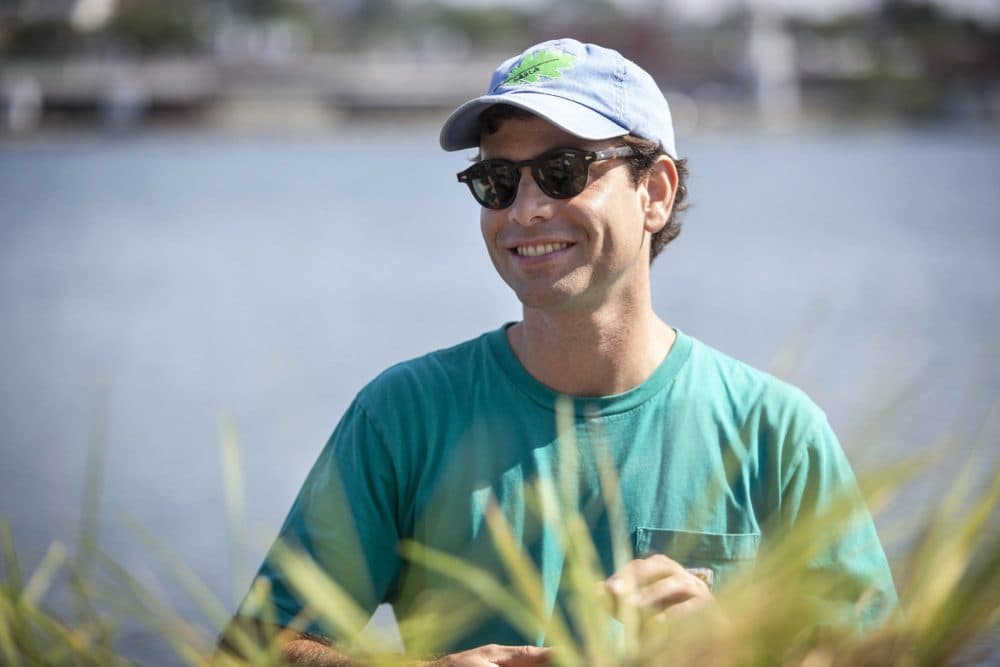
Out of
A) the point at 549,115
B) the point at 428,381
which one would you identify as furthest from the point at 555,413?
the point at 549,115

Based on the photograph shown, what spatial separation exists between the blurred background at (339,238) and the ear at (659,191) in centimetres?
40

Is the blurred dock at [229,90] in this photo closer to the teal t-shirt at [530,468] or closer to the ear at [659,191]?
the ear at [659,191]

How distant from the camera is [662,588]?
1.70 m

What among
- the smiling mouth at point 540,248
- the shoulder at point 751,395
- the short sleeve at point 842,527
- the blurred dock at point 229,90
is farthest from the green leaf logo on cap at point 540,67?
the blurred dock at point 229,90

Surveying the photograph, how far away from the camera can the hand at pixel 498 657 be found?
1917 mm

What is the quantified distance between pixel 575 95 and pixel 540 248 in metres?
0.27

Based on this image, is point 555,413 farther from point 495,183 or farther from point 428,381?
point 495,183

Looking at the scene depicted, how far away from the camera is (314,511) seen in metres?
2.18

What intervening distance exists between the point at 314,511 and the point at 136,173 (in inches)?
2186

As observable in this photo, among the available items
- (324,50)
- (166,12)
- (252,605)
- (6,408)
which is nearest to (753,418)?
(252,605)

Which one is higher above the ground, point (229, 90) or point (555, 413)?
point (229, 90)

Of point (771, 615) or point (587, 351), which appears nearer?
point (771, 615)

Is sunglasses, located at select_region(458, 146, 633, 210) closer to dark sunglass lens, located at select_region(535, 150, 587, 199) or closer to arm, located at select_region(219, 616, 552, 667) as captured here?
dark sunglass lens, located at select_region(535, 150, 587, 199)

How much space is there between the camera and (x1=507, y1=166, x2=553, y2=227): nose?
93.2 inches
